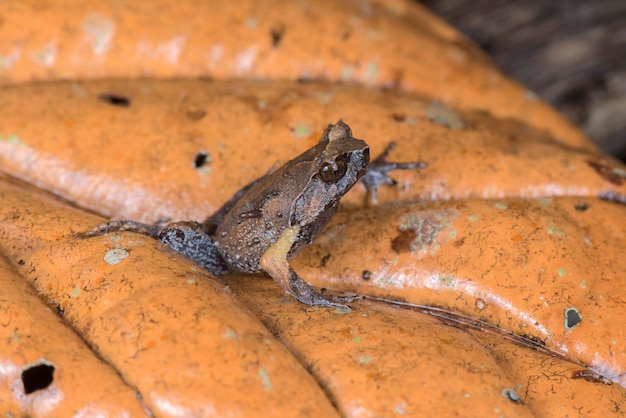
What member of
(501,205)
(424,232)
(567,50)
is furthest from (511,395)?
(567,50)

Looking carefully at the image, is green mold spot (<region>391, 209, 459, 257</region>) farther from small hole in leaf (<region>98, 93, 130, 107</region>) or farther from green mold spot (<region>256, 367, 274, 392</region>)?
small hole in leaf (<region>98, 93, 130, 107</region>)

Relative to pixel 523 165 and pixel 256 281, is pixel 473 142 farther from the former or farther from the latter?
pixel 256 281

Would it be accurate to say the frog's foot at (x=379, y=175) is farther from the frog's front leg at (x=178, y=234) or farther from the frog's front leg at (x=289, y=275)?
the frog's front leg at (x=178, y=234)

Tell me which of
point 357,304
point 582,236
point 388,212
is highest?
point 582,236

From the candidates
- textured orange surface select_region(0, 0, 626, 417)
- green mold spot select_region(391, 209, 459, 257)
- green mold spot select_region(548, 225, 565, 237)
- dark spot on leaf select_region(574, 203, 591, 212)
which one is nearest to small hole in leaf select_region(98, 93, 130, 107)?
textured orange surface select_region(0, 0, 626, 417)

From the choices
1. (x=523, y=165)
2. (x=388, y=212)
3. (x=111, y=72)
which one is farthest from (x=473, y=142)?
(x=111, y=72)

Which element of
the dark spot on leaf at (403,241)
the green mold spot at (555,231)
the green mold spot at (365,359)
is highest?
the green mold spot at (555,231)

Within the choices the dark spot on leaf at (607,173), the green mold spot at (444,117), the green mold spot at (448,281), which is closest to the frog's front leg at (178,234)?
the green mold spot at (448,281)
